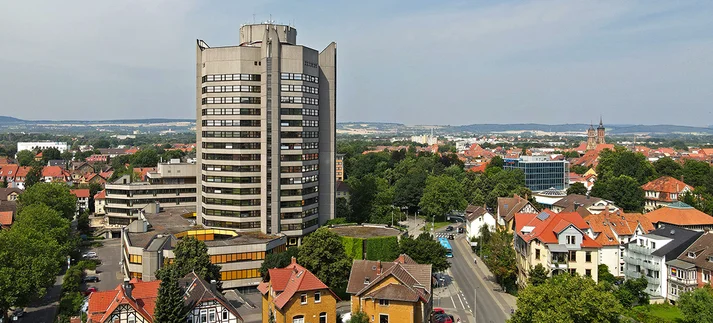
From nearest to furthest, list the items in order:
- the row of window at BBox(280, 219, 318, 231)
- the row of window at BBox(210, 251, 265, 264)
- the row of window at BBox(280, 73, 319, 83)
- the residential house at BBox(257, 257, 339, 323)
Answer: the residential house at BBox(257, 257, 339, 323) < the row of window at BBox(210, 251, 265, 264) < the row of window at BBox(280, 73, 319, 83) < the row of window at BBox(280, 219, 318, 231)

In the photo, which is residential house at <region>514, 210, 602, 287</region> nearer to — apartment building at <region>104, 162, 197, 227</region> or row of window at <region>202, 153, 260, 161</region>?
row of window at <region>202, 153, 260, 161</region>

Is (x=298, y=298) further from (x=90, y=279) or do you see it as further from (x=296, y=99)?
(x=90, y=279)

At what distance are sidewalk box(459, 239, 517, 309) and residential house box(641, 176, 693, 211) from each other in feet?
182

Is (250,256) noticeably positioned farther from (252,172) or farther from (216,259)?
(252,172)

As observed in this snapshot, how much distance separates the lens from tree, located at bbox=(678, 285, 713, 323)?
48.6 m

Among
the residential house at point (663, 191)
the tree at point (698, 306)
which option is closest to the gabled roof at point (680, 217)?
the residential house at point (663, 191)

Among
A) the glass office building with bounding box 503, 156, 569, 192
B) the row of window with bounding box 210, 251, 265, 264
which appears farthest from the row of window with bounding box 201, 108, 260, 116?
the glass office building with bounding box 503, 156, 569, 192

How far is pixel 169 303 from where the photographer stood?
4462 centimetres

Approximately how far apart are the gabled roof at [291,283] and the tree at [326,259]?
1113 cm

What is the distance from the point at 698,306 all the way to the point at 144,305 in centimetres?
4802

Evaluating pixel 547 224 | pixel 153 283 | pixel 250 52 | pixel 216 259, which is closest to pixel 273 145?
pixel 250 52

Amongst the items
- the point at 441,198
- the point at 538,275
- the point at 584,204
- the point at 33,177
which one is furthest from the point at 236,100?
the point at 33,177

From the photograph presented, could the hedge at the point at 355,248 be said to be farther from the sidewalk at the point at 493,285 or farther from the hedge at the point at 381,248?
the sidewalk at the point at 493,285

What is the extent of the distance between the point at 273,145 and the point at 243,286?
20338mm
